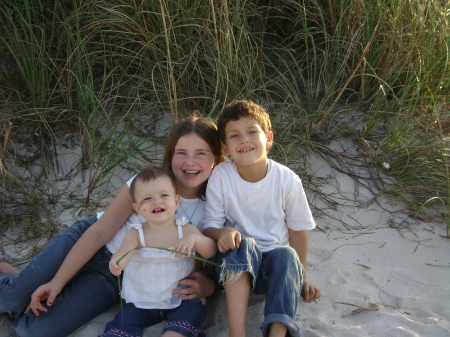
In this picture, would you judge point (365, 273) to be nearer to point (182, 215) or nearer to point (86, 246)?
point (182, 215)

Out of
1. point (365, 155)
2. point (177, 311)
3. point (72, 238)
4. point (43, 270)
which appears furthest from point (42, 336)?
point (365, 155)

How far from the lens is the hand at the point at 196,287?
2.06 meters

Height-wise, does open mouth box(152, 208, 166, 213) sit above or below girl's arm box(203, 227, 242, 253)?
above

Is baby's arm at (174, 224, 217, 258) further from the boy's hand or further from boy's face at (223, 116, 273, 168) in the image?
boy's face at (223, 116, 273, 168)

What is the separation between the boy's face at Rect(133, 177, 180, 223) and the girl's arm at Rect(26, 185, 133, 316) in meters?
0.22

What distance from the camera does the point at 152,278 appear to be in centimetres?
204

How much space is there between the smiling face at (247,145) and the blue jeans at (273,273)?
13.2 inches

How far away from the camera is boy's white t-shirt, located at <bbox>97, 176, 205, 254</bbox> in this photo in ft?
7.39

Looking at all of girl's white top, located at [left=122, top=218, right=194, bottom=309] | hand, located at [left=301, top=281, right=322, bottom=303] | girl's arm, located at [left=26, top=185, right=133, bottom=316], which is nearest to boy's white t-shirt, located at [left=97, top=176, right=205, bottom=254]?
girl's arm, located at [left=26, top=185, right=133, bottom=316]

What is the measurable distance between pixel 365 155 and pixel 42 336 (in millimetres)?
2174

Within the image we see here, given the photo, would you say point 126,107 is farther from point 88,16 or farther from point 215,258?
point 215,258

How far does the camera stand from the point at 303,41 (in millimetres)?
3799

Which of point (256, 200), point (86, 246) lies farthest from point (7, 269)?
point (256, 200)

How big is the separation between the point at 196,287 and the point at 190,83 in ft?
5.55
